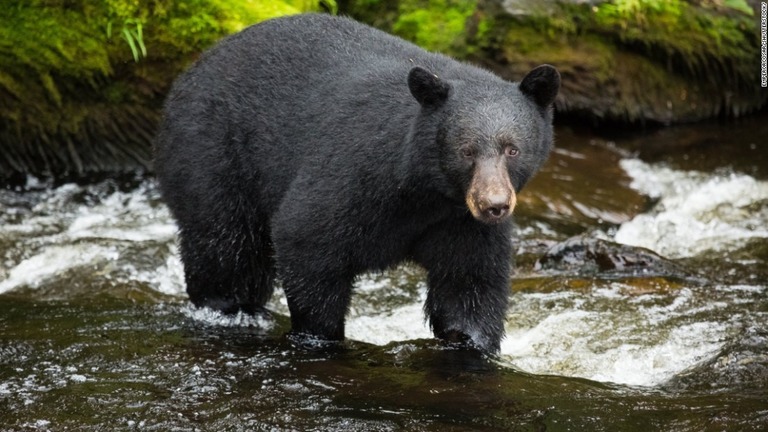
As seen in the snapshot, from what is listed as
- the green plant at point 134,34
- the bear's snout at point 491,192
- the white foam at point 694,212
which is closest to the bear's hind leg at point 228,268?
the bear's snout at point 491,192

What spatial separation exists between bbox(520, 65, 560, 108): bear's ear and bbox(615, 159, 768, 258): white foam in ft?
13.9

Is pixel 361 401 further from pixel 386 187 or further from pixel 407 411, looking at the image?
pixel 386 187

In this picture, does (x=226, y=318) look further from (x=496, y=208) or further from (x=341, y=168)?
(x=496, y=208)

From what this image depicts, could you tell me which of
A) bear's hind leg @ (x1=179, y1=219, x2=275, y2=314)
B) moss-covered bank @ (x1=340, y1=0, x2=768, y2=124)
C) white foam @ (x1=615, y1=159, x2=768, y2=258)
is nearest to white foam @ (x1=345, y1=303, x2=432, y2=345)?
bear's hind leg @ (x1=179, y1=219, x2=275, y2=314)

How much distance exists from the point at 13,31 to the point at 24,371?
5.31 metres

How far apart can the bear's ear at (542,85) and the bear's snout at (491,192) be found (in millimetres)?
564

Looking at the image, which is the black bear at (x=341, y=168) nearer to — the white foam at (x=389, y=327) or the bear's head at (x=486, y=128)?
the bear's head at (x=486, y=128)

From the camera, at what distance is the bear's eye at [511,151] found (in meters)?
6.49

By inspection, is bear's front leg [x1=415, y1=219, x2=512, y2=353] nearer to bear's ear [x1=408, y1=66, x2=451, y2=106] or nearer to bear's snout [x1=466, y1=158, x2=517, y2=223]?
bear's snout [x1=466, y1=158, x2=517, y2=223]

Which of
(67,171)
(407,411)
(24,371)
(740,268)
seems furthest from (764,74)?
(24,371)

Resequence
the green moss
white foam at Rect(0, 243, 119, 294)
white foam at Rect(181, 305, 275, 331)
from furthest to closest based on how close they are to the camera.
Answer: the green moss, white foam at Rect(0, 243, 119, 294), white foam at Rect(181, 305, 275, 331)

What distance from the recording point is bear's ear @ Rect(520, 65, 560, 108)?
6598 mm

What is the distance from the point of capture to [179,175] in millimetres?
8242

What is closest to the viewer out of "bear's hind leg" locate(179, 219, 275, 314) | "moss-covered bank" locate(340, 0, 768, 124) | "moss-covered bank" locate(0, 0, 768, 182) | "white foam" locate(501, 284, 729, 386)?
"white foam" locate(501, 284, 729, 386)
